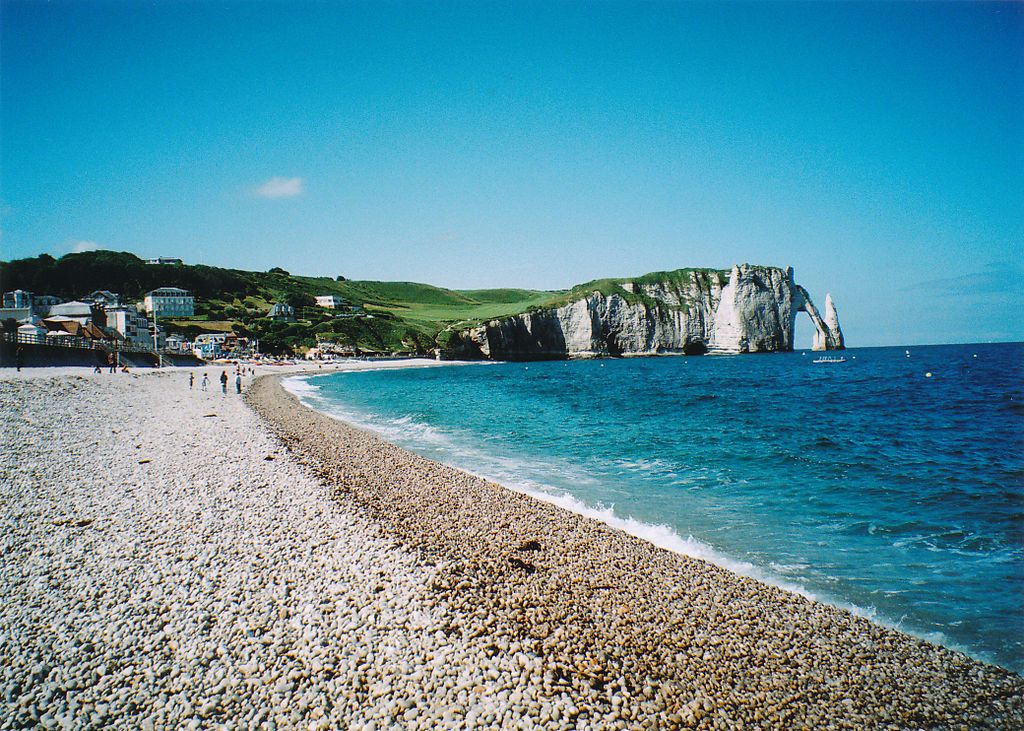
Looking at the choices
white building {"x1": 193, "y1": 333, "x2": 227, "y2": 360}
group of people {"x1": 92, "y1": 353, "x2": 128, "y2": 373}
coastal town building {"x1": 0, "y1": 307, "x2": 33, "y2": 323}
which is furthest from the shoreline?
white building {"x1": 193, "y1": 333, "x2": 227, "y2": 360}

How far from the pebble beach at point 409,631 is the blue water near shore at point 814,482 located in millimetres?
1387

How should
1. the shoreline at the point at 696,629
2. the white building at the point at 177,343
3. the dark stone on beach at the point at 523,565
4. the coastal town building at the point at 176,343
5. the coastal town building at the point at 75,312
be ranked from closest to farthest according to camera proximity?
the shoreline at the point at 696,629, the dark stone on beach at the point at 523,565, the coastal town building at the point at 75,312, the coastal town building at the point at 176,343, the white building at the point at 177,343

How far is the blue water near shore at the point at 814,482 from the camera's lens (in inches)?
317

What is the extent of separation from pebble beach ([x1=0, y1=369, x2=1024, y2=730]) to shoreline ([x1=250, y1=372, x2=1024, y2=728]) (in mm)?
32

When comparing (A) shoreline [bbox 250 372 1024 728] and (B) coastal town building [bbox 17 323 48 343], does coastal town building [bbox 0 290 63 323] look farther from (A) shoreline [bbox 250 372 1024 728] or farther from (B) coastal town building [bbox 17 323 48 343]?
(A) shoreline [bbox 250 372 1024 728]

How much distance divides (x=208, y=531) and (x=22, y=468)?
8.43 m

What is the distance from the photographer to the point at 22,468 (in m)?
13.0

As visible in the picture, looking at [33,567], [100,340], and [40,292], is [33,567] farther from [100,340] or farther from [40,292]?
[40,292]

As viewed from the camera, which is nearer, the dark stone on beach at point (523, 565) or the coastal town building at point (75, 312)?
the dark stone on beach at point (523, 565)

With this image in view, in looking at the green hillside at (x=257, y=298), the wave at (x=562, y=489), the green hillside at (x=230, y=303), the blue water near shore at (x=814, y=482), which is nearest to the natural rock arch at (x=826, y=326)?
the green hillside at (x=257, y=298)

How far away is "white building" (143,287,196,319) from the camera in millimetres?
110062

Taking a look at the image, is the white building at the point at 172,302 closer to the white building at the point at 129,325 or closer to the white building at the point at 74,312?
the white building at the point at 129,325

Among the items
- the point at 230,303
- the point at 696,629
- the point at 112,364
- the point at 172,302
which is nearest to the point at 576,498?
the point at 696,629

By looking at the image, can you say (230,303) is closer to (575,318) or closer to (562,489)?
(575,318)
